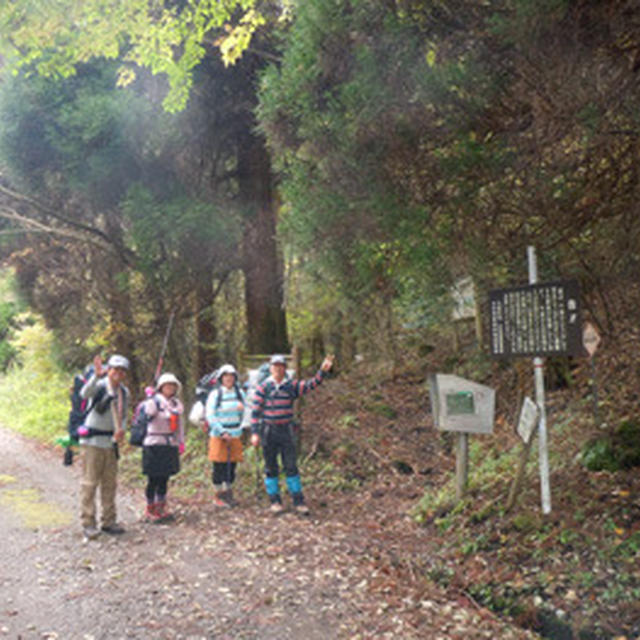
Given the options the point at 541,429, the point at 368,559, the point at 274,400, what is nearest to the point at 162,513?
the point at 274,400

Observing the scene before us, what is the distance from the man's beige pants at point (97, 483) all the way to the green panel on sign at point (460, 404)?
410cm

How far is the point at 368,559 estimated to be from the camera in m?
6.55

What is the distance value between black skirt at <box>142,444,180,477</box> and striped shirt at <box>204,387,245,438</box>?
30.7 inches

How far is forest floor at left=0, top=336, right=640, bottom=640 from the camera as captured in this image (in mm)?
5145

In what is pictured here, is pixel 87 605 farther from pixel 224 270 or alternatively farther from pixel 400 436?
pixel 224 270

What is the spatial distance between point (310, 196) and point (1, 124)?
8.06 meters

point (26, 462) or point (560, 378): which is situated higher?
point (560, 378)

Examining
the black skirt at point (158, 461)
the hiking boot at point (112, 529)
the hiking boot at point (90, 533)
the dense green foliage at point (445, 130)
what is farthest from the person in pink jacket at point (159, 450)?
the dense green foliage at point (445, 130)

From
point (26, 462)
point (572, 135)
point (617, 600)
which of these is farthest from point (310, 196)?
point (26, 462)

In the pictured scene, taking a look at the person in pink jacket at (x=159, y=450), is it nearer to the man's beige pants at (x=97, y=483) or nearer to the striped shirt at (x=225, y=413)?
the man's beige pants at (x=97, y=483)

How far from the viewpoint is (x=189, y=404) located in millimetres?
14789

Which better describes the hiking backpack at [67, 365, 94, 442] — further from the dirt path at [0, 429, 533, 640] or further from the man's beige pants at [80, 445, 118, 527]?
the dirt path at [0, 429, 533, 640]

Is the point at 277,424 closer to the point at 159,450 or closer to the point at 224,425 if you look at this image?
the point at 224,425

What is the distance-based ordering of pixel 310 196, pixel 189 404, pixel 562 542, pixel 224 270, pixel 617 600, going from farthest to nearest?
pixel 189 404
pixel 224 270
pixel 310 196
pixel 562 542
pixel 617 600
